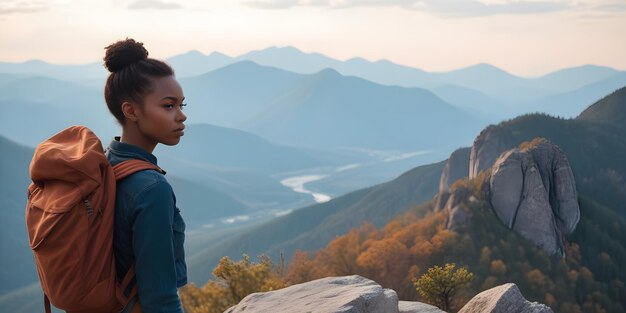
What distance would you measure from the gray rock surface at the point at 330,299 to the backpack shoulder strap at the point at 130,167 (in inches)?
281

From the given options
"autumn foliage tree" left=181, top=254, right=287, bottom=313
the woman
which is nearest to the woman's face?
the woman

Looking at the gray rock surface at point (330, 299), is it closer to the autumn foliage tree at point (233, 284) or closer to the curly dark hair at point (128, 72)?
the curly dark hair at point (128, 72)

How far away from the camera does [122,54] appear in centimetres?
492

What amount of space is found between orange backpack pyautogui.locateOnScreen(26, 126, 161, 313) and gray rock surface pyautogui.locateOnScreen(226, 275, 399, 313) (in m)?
7.17

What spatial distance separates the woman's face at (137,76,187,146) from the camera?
4.86 meters

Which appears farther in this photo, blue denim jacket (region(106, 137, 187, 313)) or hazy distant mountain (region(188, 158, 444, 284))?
hazy distant mountain (region(188, 158, 444, 284))

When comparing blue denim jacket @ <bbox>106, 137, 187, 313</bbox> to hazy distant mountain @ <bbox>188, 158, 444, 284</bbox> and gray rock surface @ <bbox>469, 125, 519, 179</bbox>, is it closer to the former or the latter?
gray rock surface @ <bbox>469, 125, 519, 179</bbox>

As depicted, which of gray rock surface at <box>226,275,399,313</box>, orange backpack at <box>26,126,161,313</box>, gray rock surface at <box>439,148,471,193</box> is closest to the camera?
orange backpack at <box>26,126,161,313</box>

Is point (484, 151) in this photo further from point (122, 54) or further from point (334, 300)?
point (122, 54)

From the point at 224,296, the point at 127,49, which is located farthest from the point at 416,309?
the point at 224,296

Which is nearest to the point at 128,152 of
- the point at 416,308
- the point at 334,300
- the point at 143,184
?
the point at 143,184

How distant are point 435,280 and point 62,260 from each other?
24.8 m

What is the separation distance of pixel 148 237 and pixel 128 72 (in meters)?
1.32

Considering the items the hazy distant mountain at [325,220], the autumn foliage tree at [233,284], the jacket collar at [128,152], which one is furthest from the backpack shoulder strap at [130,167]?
the hazy distant mountain at [325,220]
